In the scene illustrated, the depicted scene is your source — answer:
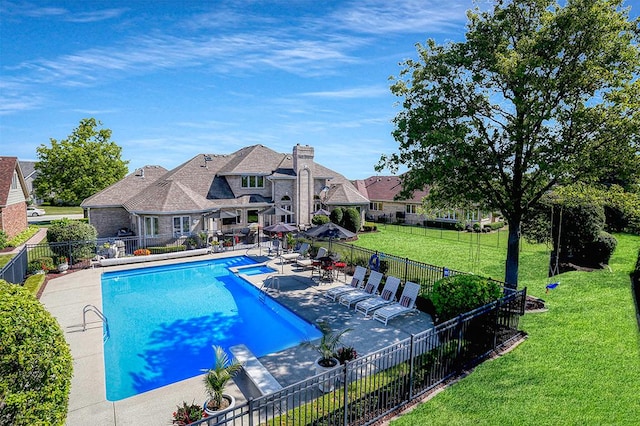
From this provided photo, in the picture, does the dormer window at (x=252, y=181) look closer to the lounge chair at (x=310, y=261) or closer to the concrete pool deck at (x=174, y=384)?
the lounge chair at (x=310, y=261)

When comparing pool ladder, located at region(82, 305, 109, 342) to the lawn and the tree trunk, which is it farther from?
the tree trunk

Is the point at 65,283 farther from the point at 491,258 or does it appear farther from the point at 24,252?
the point at 491,258

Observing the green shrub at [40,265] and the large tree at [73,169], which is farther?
the large tree at [73,169]

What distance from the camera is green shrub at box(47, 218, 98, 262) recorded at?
67.8 feet

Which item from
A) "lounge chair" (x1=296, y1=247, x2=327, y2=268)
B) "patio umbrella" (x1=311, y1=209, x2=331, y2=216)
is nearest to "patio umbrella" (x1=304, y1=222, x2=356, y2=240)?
"lounge chair" (x1=296, y1=247, x2=327, y2=268)

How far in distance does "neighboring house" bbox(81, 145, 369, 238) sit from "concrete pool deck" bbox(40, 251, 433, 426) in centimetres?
749

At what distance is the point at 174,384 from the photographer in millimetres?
8773

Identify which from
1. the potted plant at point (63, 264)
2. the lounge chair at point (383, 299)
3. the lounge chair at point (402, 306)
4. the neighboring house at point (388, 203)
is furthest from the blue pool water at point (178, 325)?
the neighboring house at point (388, 203)

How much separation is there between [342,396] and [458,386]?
2.82m

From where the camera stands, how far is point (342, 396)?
286 inches

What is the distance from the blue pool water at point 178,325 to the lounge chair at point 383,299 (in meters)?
2.17

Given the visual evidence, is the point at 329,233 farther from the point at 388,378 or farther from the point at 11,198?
the point at 11,198

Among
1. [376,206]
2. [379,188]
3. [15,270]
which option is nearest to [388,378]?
[15,270]

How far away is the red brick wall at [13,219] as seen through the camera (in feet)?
86.3
